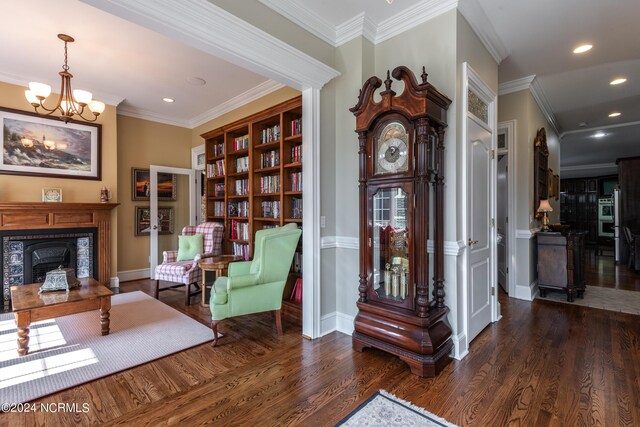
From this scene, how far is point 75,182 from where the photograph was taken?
4.46 metres

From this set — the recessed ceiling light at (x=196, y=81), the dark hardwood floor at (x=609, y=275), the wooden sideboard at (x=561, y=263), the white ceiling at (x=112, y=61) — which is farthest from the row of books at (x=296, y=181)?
the dark hardwood floor at (x=609, y=275)

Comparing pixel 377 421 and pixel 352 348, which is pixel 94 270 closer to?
pixel 352 348

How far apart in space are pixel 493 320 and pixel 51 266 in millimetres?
5659

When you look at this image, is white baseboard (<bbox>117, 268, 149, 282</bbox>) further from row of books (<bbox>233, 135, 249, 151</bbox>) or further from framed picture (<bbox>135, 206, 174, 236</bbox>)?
row of books (<bbox>233, 135, 249, 151</bbox>)

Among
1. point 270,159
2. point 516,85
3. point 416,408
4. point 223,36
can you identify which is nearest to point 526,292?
point 516,85

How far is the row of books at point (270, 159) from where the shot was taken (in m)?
4.09

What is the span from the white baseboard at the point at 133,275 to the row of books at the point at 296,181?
3448 millimetres

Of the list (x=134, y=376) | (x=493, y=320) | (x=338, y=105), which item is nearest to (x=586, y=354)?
(x=493, y=320)

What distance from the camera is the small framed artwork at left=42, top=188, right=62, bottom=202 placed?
419 centimetres

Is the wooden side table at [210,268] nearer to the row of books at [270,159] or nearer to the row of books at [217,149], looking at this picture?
the row of books at [270,159]

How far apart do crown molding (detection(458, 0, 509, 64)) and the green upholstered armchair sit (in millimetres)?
2430

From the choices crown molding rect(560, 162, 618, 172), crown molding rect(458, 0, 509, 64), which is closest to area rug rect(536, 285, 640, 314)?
crown molding rect(458, 0, 509, 64)

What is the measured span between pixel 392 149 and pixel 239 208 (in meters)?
2.94

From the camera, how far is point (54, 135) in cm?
432
